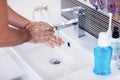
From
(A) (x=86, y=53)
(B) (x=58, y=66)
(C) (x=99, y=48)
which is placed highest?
(C) (x=99, y=48)

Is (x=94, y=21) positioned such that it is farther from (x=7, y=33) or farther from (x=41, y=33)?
(x=7, y=33)

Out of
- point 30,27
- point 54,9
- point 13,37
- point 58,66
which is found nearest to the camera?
point 13,37

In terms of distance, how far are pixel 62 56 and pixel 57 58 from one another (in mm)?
31

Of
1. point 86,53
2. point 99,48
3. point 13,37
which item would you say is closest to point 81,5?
point 86,53

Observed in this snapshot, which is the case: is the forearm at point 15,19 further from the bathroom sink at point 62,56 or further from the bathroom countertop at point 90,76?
the bathroom countertop at point 90,76

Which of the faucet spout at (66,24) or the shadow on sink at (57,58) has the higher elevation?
the faucet spout at (66,24)

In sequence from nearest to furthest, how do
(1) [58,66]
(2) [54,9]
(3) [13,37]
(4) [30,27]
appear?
(3) [13,37], (4) [30,27], (1) [58,66], (2) [54,9]

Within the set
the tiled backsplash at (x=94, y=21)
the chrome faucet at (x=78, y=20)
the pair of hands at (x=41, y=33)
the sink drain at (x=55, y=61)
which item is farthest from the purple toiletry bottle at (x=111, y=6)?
the sink drain at (x=55, y=61)

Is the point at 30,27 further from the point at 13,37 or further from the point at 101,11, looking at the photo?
the point at 101,11

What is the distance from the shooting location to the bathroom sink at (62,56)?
1.31 meters

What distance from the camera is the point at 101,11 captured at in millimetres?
1309

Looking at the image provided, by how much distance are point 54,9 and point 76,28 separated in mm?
363

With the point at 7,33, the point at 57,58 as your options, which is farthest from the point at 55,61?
the point at 7,33

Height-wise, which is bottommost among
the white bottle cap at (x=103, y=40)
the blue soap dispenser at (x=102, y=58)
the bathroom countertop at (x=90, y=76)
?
the bathroom countertop at (x=90, y=76)
